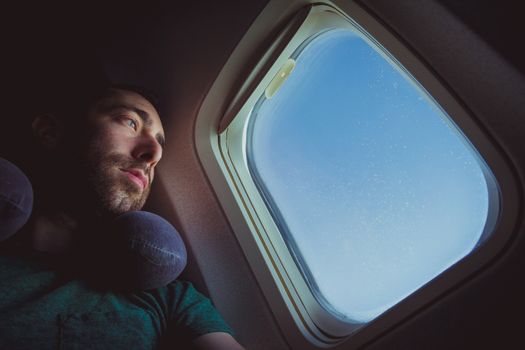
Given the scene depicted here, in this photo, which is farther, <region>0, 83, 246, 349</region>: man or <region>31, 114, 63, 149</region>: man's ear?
<region>31, 114, 63, 149</region>: man's ear

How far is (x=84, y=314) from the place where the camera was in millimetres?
969

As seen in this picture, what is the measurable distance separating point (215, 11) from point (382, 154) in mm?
778

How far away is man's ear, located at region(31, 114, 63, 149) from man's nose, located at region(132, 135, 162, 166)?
11.8 inches

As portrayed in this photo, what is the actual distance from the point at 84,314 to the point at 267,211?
0.75m

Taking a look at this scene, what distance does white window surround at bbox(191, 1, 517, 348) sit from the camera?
865 mm

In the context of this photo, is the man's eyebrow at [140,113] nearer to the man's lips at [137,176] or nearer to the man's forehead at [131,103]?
the man's forehead at [131,103]

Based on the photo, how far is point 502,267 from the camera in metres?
0.81

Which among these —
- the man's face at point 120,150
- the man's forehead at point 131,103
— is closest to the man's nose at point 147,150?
the man's face at point 120,150

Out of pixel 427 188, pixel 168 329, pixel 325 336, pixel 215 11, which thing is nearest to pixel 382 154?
pixel 427 188

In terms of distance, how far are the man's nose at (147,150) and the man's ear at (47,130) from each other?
30 centimetres

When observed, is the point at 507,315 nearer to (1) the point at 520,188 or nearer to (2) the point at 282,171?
(1) the point at 520,188

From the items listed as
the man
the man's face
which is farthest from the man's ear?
the man's face

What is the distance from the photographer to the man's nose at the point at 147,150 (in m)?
1.33

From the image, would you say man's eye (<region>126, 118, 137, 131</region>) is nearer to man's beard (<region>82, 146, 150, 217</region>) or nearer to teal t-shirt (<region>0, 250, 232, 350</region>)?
man's beard (<region>82, 146, 150, 217</region>)
